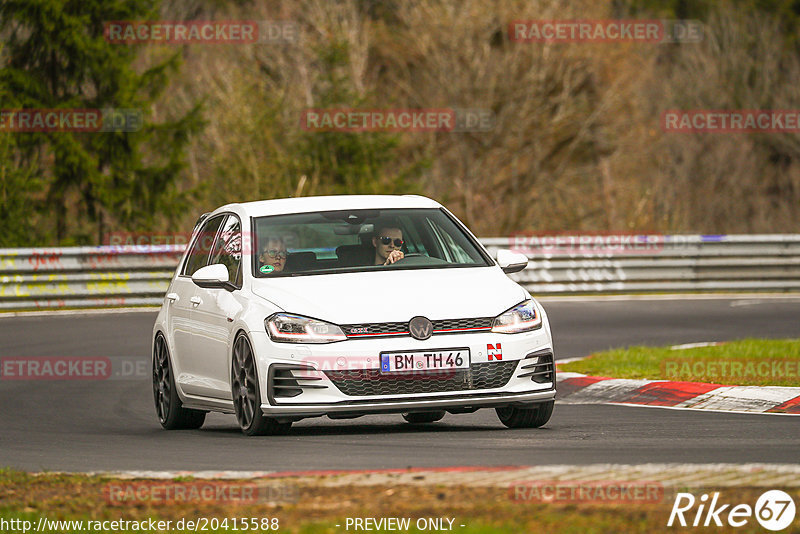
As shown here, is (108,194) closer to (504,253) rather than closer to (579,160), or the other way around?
(579,160)

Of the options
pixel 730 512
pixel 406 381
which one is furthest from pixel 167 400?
pixel 730 512

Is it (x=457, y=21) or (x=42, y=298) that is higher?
(x=457, y=21)

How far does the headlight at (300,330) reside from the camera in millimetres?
9570

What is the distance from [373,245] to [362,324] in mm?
1319

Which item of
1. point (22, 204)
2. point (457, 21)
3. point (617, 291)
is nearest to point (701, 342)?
point (617, 291)

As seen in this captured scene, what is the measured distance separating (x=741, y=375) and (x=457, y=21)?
2899 cm

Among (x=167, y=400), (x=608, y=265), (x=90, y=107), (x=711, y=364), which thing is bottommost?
(x=608, y=265)

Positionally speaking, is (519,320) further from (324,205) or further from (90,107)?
(90,107)

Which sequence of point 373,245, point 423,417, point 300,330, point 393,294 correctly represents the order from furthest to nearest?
point 423,417 < point 373,245 < point 393,294 < point 300,330

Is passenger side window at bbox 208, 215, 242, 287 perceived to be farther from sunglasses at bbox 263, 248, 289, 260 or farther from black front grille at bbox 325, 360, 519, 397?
black front grille at bbox 325, 360, 519, 397

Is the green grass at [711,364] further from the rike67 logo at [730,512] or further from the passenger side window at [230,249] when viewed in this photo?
the rike67 logo at [730,512]

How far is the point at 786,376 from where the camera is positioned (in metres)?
13.1

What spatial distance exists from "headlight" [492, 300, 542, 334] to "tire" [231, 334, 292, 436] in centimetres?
153

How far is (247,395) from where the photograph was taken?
1002 cm
